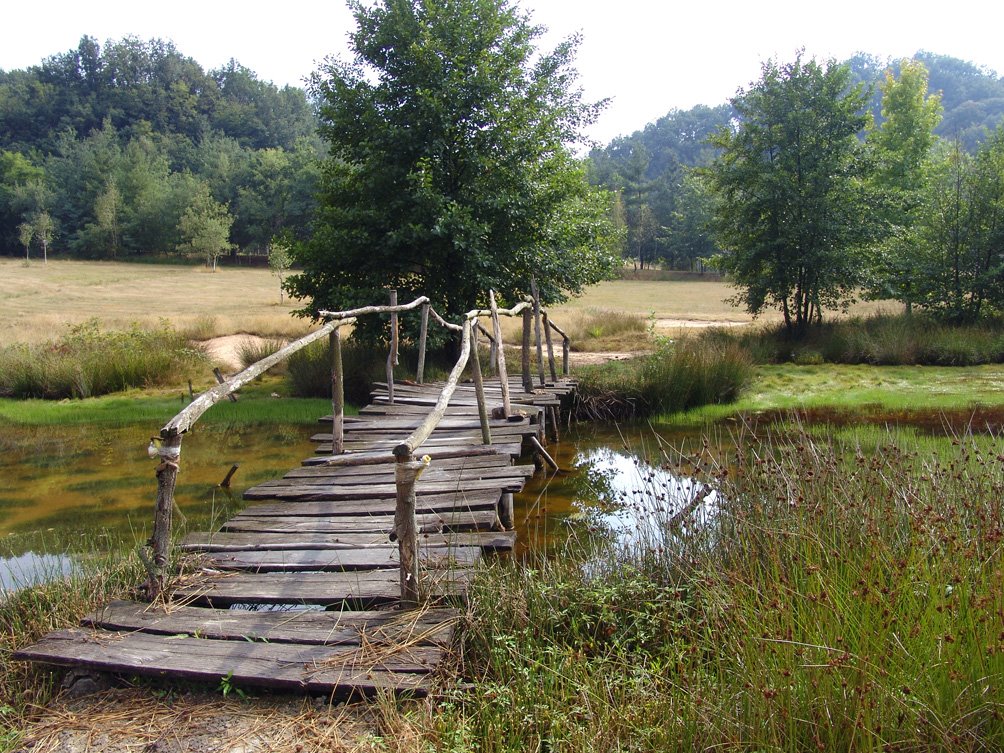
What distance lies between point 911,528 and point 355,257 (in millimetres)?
11656

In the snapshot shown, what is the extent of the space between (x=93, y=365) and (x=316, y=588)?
12.5 meters

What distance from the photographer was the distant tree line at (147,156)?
67312 mm

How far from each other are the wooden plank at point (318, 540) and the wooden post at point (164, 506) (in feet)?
1.91

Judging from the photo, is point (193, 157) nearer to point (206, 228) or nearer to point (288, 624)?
point (206, 228)

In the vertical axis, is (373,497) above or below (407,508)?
below

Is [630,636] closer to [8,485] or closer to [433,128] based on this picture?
[8,485]

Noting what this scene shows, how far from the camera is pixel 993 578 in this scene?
3.09m

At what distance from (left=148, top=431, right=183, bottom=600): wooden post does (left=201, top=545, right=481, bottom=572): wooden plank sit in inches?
17.2

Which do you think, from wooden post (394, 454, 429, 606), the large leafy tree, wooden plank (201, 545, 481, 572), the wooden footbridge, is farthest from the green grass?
wooden post (394, 454, 429, 606)

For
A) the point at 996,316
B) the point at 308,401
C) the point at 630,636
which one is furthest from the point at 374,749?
the point at 996,316

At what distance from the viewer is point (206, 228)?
59062 mm

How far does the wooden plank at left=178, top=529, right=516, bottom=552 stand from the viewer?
472 centimetres

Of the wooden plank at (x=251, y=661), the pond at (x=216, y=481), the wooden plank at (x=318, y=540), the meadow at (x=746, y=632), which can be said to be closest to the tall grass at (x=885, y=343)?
the pond at (x=216, y=481)

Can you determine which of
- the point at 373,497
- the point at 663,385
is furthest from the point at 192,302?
the point at 373,497
